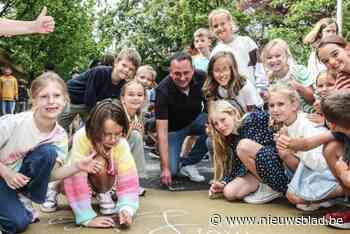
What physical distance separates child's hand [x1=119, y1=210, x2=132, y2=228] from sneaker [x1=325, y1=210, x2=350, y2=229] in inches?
44.5

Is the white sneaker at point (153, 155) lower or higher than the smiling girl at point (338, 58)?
lower

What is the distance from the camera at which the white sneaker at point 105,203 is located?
3289 mm

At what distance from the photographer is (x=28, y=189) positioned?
2.97m

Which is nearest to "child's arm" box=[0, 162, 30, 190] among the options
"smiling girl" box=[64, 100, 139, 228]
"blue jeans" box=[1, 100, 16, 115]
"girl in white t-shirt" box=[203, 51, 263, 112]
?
"smiling girl" box=[64, 100, 139, 228]

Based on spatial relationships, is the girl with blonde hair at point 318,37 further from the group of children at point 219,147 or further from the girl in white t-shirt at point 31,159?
the girl in white t-shirt at point 31,159

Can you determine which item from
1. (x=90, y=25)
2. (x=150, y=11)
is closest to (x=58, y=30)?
(x=90, y=25)

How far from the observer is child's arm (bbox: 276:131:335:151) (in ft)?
9.94

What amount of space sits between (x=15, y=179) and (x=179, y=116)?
1834 millimetres

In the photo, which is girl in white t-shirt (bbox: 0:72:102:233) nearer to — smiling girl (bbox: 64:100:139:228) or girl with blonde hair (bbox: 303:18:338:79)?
smiling girl (bbox: 64:100:139:228)

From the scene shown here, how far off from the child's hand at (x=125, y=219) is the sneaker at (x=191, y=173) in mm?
1443

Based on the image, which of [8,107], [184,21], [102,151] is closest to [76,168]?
[102,151]

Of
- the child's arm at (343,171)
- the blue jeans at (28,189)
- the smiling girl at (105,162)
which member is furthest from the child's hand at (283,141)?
the blue jeans at (28,189)

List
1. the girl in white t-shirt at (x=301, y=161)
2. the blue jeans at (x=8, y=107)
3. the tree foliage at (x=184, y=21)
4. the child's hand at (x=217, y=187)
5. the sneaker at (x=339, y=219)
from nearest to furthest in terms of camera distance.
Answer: the sneaker at (x=339, y=219)
the girl in white t-shirt at (x=301, y=161)
the child's hand at (x=217, y=187)
the blue jeans at (x=8, y=107)
the tree foliage at (x=184, y=21)

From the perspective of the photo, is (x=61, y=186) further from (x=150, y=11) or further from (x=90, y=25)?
(x=90, y=25)
